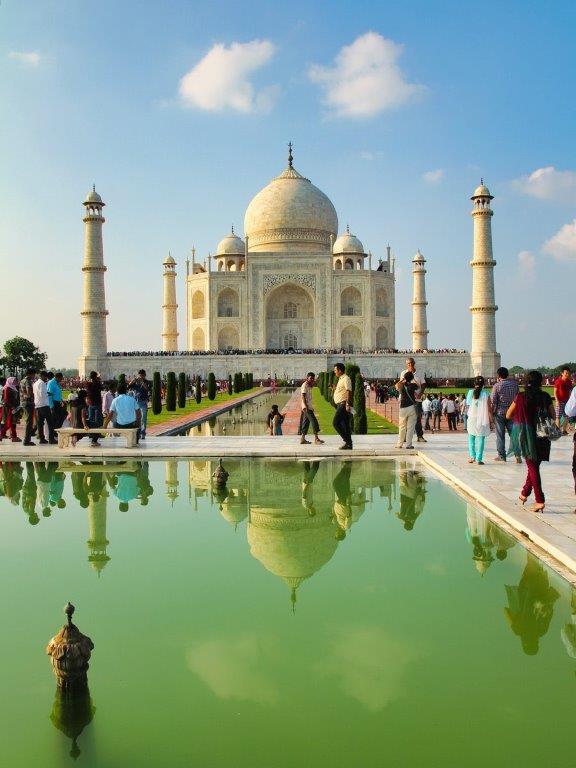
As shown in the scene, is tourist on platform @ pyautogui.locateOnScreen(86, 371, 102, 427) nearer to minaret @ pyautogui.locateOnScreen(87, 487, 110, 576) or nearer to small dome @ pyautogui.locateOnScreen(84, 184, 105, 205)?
minaret @ pyautogui.locateOnScreen(87, 487, 110, 576)

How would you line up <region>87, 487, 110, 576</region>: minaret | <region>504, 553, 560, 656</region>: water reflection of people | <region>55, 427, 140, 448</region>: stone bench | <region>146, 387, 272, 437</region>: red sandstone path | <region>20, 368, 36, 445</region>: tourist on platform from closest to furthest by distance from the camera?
<region>504, 553, 560, 656</region>: water reflection of people < <region>87, 487, 110, 576</region>: minaret < <region>55, 427, 140, 448</region>: stone bench < <region>20, 368, 36, 445</region>: tourist on platform < <region>146, 387, 272, 437</region>: red sandstone path

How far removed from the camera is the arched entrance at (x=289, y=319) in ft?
127

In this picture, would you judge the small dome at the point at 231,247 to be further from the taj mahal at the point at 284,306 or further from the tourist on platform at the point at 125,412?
the tourist on platform at the point at 125,412

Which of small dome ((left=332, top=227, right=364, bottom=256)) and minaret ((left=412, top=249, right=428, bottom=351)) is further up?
small dome ((left=332, top=227, right=364, bottom=256))

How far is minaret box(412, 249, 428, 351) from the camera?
1437 inches

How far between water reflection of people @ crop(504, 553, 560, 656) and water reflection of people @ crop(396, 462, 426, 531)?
1184mm

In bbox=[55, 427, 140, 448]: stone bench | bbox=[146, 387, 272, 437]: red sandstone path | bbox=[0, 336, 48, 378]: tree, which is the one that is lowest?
bbox=[146, 387, 272, 437]: red sandstone path

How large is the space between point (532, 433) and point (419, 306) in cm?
3257

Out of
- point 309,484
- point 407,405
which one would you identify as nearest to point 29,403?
point 309,484

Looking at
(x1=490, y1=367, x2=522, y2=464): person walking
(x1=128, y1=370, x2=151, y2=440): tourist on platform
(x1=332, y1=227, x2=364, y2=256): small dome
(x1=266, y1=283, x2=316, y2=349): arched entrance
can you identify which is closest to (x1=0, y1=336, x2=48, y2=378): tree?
(x1=266, y1=283, x2=316, y2=349): arched entrance

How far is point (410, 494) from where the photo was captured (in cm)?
609

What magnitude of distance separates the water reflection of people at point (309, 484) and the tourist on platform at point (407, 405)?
129cm

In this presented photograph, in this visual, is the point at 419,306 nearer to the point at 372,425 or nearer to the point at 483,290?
the point at 483,290

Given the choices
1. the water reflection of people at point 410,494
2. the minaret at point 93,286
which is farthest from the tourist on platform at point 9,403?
the minaret at point 93,286
